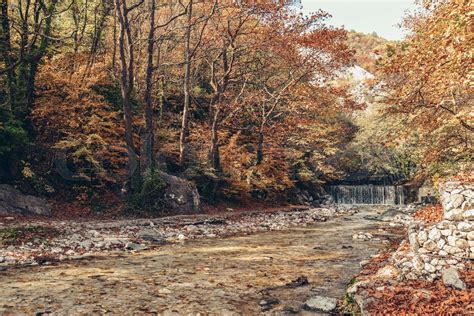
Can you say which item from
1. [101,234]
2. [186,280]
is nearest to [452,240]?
[186,280]

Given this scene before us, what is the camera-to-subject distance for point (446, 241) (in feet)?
25.4

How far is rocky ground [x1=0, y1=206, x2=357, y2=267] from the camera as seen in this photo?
10430mm

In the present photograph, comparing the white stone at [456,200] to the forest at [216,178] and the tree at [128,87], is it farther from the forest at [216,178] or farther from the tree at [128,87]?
the tree at [128,87]

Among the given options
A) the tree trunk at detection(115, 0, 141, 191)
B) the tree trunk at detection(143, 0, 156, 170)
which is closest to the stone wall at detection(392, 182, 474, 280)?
the tree trunk at detection(115, 0, 141, 191)

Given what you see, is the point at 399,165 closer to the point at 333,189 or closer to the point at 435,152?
the point at 333,189

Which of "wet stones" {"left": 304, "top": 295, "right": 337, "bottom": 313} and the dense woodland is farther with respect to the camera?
the dense woodland

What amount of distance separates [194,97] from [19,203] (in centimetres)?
1636

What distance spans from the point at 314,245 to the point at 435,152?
658cm

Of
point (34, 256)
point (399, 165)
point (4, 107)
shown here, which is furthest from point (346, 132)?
point (34, 256)

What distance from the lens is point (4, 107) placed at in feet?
53.3

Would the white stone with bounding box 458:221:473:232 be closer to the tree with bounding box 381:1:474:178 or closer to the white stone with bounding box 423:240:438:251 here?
the white stone with bounding box 423:240:438:251

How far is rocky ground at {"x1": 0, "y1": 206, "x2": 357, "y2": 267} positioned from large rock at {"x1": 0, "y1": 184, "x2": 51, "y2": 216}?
118 cm

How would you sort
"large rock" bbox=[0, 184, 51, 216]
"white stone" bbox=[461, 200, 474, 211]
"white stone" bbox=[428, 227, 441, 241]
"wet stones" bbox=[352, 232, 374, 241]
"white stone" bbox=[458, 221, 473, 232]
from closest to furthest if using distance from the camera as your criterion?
"white stone" bbox=[458, 221, 473, 232]
"white stone" bbox=[428, 227, 441, 241]
"white stone" bbox=[461, 200, 474, 211]
"wet stones" bbox=[352, 232, 374, 241]
"large rock" bbox=[0, 184, 51, 216]

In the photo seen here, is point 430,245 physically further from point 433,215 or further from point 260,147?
point 260,147
